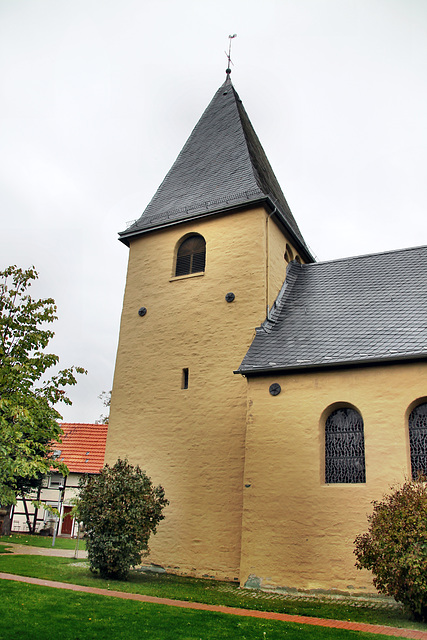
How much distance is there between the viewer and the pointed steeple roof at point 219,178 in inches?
615

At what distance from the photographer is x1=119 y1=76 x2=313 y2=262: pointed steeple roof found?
1562 centimetres

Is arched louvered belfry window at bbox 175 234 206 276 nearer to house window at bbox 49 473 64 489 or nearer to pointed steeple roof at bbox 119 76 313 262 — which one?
pointed steeple roof at bbox 119 76 313 262

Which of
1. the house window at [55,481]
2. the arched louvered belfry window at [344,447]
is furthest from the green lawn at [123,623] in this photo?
the house window at [55,481]

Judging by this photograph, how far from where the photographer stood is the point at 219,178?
1681cm

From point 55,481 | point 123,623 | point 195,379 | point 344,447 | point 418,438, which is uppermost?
point 195,379

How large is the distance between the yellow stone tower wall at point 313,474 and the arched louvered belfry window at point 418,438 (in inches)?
9.1

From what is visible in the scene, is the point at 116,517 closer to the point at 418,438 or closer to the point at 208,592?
→ the point at 208,592

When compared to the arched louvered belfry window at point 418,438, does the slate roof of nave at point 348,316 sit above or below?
above

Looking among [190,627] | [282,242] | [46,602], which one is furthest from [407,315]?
[46,602]

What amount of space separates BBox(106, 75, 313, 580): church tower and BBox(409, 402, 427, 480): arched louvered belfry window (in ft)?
13.0

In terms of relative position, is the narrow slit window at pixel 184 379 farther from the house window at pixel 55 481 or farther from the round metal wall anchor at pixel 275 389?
the house window at pixel 55 481

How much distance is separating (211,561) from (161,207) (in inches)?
426

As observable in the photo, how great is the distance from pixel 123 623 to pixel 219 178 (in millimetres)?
13252

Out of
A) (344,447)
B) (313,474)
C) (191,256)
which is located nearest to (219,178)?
(191,256)
